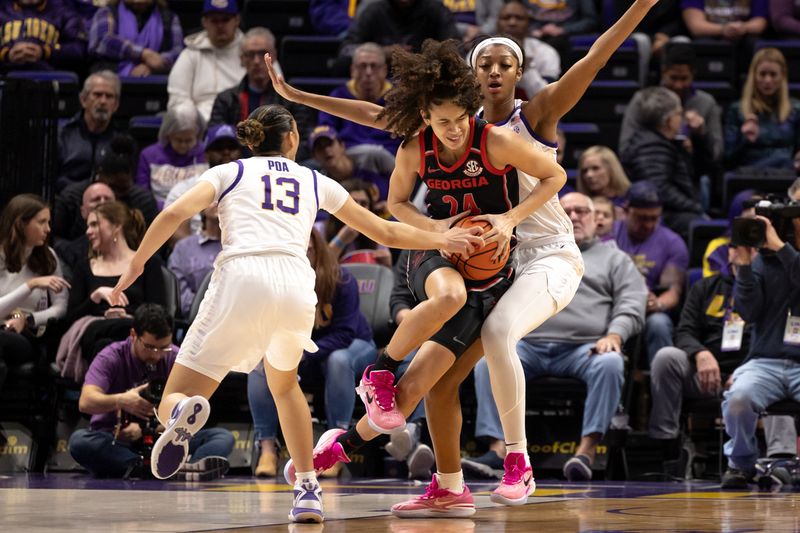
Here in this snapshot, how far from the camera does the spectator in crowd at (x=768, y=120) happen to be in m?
10.4

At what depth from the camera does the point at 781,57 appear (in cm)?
1023

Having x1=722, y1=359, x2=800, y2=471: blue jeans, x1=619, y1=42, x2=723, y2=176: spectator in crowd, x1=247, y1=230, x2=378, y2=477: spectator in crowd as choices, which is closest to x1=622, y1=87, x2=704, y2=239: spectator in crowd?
x1=619, y1=42, x2=723, y2=176: spectator in crowd

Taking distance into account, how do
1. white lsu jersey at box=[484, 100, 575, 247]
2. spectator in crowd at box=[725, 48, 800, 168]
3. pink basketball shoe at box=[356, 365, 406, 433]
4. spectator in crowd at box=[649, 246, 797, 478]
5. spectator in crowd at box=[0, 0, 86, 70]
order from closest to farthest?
pink basketball shoe at box=[356, 365, 406, 433]
white lsu jersey at box=[484, 100, 575, 247]
spectator in crowd at box=[649, 246, 797, 478]
spectator in crowd at box=[725, 48, 800, 168]
spectator in crowd at box=[0, 0, 86, 70]

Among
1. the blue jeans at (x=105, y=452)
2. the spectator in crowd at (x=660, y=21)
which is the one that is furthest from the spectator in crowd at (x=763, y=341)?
the spectator in crowd at (x=660, y=21)

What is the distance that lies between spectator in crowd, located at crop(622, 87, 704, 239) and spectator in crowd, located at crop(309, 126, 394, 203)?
1.89 m

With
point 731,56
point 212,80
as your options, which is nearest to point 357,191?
point 212,80

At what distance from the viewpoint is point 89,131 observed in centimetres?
1034

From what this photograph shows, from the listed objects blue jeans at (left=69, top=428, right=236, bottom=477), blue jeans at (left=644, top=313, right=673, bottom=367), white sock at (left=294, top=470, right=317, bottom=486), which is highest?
blue jeans at (left=644, top=313, right=673, bottom=367)

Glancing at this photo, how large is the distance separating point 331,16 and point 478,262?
7295 millimetres

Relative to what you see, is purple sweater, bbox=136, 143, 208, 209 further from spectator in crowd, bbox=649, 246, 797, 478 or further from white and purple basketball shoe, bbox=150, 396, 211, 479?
white and purple basketball shoe, bbox=150, 396, 211, 479

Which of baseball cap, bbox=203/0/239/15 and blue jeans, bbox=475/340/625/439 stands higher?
baseball cap, bbox=203/0/239/15

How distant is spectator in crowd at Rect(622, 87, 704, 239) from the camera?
32.3 feet

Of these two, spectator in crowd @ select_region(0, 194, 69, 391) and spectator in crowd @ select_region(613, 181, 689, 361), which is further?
spectator in crowd @ select_region(613, 181, 689, 361)

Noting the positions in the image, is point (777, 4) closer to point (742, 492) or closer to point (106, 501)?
point (742, 492)
